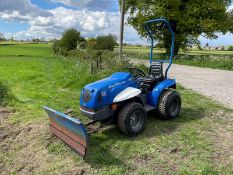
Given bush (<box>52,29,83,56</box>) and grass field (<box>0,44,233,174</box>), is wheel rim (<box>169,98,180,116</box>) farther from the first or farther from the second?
bush (<box>52,29,83,56</box>)

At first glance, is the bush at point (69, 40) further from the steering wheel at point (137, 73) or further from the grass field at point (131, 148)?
the steering wheel at point (137, 73)

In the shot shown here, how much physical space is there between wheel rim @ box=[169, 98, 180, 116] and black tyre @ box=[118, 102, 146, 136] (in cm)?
108

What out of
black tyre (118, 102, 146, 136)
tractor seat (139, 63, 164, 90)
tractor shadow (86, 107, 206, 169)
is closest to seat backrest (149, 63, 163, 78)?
tractor seat (139, 63, 164, 90)

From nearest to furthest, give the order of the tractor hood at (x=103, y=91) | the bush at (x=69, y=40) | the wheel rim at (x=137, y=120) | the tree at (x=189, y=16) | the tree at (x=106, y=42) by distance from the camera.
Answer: the tractor hood at (x=103, y=91)
the wheel rim at (x=137, y=120)
the tree at (x=189, y=16)
the tree at (x=106, y=42)
the bush at (x=69, y=40)

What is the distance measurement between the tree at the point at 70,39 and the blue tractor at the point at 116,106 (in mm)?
36282

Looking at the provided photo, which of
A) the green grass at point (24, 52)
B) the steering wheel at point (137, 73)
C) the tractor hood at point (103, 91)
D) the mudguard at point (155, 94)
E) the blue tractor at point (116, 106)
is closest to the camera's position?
the blue tractor at point (116, 106)

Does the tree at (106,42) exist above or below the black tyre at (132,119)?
above

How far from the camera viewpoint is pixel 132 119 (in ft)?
18.3

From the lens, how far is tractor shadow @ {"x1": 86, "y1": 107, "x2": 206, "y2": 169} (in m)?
4.61

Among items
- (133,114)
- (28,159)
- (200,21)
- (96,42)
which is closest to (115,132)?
(133,114)

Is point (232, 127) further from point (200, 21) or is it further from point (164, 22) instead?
point (200, 21)

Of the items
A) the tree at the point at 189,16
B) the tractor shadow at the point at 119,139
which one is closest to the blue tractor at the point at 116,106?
the tractor shadow at the point at 119,139

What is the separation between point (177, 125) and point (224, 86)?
6969mm

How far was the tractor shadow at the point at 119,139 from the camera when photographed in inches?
182
